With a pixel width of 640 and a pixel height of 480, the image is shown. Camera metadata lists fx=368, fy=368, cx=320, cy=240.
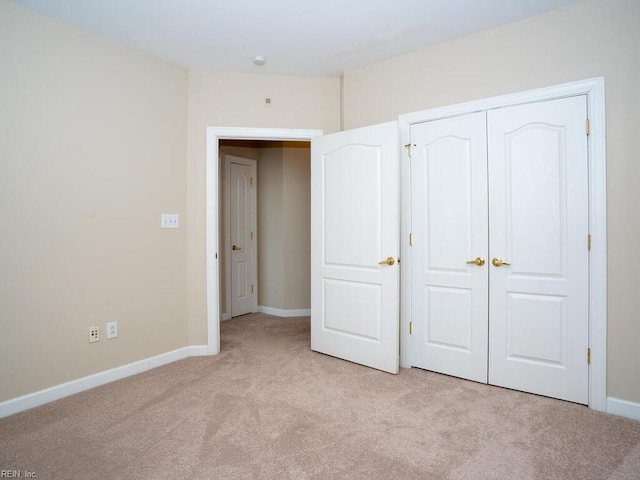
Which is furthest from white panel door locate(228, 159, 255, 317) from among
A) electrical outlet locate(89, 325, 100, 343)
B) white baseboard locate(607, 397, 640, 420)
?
white baseboard locate(607, 397, 640, 420)

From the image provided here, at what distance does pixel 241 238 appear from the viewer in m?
5.22

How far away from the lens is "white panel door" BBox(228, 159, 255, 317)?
200 inches

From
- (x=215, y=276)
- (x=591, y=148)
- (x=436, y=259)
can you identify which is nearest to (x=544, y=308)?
(x=436, y=259)

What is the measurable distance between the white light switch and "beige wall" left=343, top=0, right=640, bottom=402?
260 centimetres

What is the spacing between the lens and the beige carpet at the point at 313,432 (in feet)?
5.85

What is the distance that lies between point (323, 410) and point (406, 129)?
7.55ft

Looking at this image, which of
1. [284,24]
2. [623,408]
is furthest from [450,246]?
[284,24]

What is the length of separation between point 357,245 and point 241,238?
2471 millimetres

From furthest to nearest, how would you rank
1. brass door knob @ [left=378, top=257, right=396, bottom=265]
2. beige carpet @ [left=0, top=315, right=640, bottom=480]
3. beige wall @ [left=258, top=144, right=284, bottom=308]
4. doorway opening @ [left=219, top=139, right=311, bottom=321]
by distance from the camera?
beige wall @ [left=258, top=144, right=284, bottom=308] → doorway opening @ [left=219, top=139, right=311, bottom=321] → brass door knob @ [left=378, top=257, right=396, bottom=265] → beige carpet @ [left=0, top=315, right=640, bottom=480]

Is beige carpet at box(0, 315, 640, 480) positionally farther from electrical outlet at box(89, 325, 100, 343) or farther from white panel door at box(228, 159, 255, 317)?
white panel door at box(228, 159, 255, 317)

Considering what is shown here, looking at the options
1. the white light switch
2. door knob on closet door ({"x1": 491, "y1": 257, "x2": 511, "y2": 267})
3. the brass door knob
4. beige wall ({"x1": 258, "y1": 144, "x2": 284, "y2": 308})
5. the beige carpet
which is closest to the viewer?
the beige carpet

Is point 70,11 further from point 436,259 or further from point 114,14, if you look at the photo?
point 436,259

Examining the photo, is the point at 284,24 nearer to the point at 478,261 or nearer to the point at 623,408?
the point at 478,261

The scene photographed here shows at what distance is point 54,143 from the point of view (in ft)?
8.43
